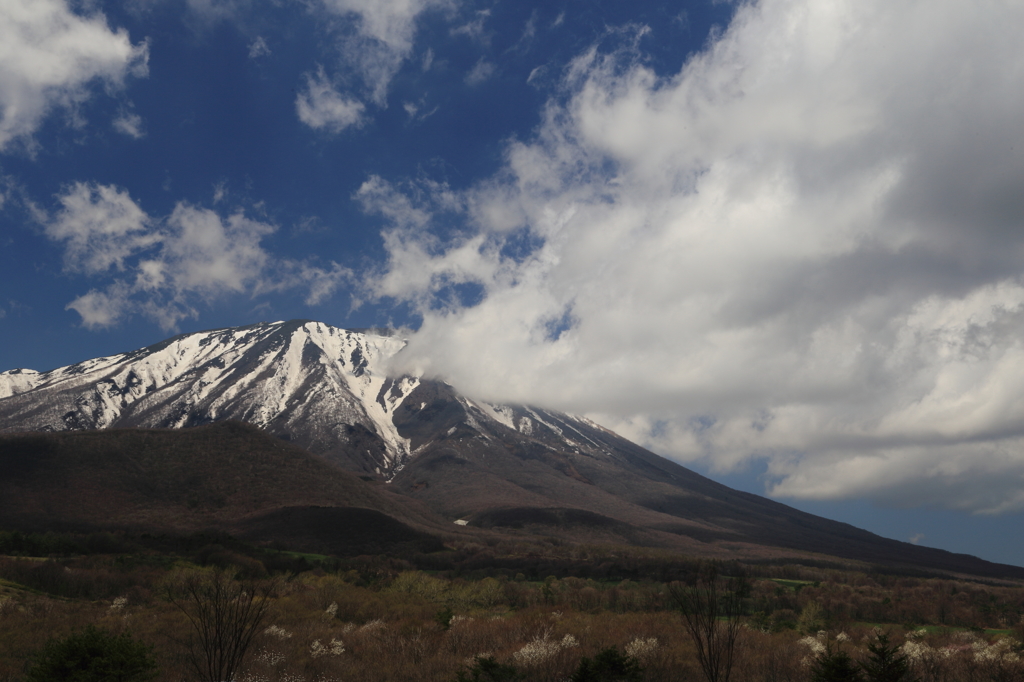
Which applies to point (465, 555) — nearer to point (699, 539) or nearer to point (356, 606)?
point (356, 606)

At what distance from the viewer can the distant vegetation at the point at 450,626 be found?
1053 inches

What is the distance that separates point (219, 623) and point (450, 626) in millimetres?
20545

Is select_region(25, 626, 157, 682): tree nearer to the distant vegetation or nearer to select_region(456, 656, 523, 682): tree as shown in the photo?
the distant vegetation

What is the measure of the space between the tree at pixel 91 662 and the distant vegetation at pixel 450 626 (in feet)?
0.53

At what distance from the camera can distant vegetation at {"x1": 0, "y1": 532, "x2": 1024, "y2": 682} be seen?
26.8 m

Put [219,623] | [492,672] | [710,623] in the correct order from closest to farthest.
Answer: [710,623]
[219,623]
[492,672]

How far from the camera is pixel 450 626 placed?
124 ft

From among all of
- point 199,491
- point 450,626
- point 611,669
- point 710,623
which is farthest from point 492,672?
point 199,491

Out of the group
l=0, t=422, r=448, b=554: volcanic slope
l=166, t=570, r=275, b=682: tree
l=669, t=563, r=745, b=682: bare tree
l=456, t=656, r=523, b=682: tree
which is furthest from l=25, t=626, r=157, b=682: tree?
l=0, t=422, r=448, b=554: volcanic slope

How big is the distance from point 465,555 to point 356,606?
64.0m

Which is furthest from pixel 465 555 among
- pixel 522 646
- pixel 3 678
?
pixel 3 678

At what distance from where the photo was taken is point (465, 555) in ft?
345

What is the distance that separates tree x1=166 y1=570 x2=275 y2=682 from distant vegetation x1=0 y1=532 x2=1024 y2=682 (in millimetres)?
445

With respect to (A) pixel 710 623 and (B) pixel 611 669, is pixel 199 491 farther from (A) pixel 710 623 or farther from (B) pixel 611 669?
(A) pixel 710 623
